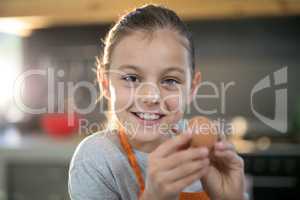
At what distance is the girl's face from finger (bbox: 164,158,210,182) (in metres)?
0.06

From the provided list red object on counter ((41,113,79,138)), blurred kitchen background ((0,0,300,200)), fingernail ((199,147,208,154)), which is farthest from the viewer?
red object on counter ((41,113,79,138))

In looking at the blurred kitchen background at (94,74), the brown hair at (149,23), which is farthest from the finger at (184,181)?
the blurred kitchen background at (94,74)

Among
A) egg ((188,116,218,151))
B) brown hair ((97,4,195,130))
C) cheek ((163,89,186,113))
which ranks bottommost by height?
egg ((188,116,218,151))

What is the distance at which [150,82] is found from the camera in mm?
332

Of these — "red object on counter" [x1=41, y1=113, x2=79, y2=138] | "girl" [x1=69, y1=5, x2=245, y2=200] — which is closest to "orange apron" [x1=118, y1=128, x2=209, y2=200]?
Answer: "girl" [x1=69, y1=5, x2=245, y2=200]

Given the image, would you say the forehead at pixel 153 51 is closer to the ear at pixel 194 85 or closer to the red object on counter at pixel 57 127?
the ear at pixel 194 85

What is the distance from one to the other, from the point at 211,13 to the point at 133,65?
3.70ft

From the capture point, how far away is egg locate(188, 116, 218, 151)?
302 millimetres

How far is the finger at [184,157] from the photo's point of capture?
0.96 ft

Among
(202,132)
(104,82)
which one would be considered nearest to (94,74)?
(104,82)

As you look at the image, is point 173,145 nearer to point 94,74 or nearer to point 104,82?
point 104,82

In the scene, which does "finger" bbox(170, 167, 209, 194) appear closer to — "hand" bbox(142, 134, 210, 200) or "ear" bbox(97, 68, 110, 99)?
"hand" bbox(142, 134, 210, 200)

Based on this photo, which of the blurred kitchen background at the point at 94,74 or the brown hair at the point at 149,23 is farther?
the blurred kitchen background at the point at 94,74

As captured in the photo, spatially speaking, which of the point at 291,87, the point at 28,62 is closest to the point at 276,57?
the point at 291,87
